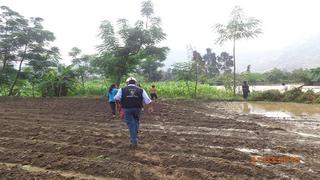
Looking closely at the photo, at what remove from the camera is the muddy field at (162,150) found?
7.67 m

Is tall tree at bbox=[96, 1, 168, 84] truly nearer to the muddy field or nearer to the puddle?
the muddy field

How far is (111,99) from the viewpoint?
1616 cm

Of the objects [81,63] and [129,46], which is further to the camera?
[81,63]

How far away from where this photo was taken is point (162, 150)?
9.58m

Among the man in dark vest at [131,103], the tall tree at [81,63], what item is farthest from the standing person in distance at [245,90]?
the man in dark vest at [131,103]

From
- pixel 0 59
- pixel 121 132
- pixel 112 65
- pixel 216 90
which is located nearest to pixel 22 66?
pixel 0 59

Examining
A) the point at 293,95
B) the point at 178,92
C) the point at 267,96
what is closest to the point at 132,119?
the point at 293,95

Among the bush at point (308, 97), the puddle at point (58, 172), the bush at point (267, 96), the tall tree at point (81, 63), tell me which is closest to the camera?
the puddle at point (58, 172)

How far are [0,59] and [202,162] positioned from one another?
26.2 meters

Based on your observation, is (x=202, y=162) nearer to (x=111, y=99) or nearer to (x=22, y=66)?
(x=111, y=99)

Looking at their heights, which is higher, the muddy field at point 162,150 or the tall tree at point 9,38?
the tall tree at point 9,38

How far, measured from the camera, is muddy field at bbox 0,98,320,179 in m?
7.67

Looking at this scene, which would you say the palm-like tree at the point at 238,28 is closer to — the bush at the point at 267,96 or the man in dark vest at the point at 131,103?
the bush at the point at 267,96
